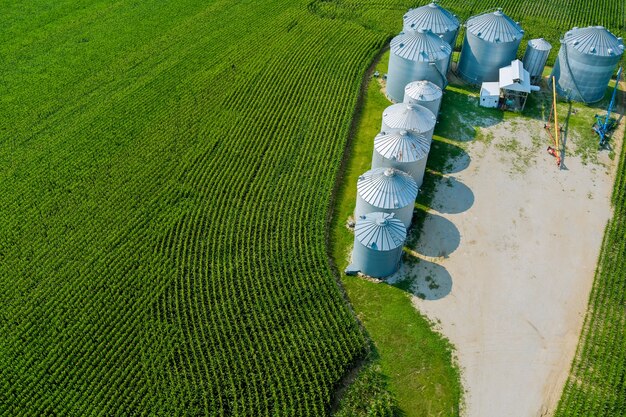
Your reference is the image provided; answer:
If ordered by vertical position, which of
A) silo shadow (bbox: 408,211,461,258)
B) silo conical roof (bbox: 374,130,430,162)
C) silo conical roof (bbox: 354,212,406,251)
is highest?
silo conical roof (bbox: 374,130,430,162)

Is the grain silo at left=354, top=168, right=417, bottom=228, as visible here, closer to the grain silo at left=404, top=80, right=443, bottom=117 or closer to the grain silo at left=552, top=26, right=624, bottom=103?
the grain silo at left=404, top=80, right=443, bottom=117

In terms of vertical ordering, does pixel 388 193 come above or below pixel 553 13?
below

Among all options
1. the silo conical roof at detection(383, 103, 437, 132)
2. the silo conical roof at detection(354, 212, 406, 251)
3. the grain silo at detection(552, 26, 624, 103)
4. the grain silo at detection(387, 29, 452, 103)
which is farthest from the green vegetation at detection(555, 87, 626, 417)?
the grain silo at detection(387, 29, 452, 103)

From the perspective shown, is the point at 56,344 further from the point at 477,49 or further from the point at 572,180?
the point at 477,49

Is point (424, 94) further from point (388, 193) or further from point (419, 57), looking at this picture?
point (388, 193)

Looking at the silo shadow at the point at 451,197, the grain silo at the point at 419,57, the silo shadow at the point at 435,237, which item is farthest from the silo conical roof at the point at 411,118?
the silo shadow at the point at 435,237

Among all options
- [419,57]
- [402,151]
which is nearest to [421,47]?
[419,57]
